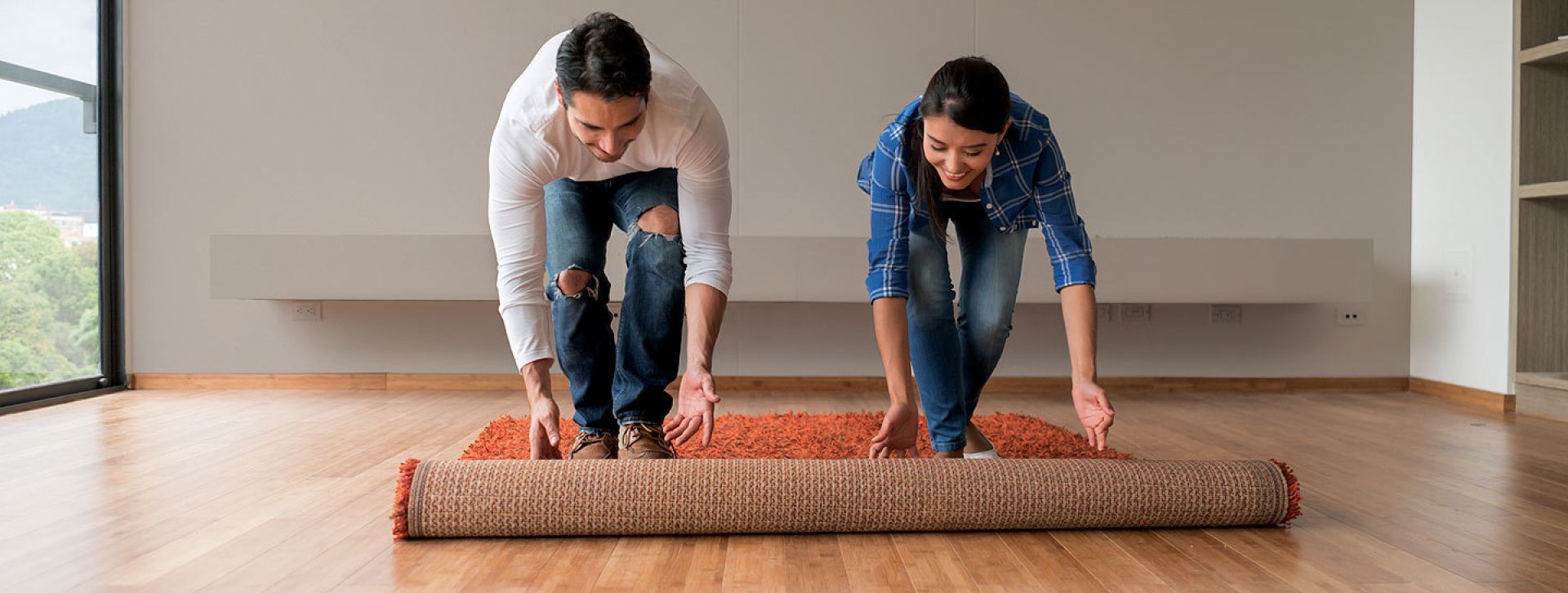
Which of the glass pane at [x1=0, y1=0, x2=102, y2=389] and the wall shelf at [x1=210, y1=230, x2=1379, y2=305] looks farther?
the wall shelf at [x1=210, y1=230, x2=1379, y2=305]

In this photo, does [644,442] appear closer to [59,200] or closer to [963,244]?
[963,244]

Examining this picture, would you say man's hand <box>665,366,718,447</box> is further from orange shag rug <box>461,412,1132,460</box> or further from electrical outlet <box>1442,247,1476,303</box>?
electrical outlet <box>1442,247,1476,303</box>

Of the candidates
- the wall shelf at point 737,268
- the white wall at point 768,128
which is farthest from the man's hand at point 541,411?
the white wall at point 768,128

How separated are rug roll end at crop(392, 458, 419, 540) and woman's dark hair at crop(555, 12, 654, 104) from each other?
64 cm

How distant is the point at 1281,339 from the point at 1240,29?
1269 millimetres

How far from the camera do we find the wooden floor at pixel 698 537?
1489 mm

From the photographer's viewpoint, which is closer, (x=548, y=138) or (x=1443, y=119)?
(x=548, y=138)

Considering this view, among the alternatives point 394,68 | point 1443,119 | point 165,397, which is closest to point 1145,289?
point 1443,119

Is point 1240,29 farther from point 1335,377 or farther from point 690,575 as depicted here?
point 690,575

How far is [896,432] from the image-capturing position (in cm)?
181

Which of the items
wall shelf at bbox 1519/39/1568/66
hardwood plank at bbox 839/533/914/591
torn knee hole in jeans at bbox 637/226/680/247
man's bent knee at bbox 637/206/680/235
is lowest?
hardwood plank at bbox 839/533/914/591

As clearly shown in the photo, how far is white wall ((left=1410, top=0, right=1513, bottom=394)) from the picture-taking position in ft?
12.2

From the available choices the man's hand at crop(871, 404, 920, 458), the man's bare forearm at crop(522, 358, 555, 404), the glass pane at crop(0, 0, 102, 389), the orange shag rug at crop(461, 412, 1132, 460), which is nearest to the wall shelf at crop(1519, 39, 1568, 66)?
the orange shag rug at crop(461, 412, 1132, 460)

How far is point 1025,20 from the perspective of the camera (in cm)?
429
